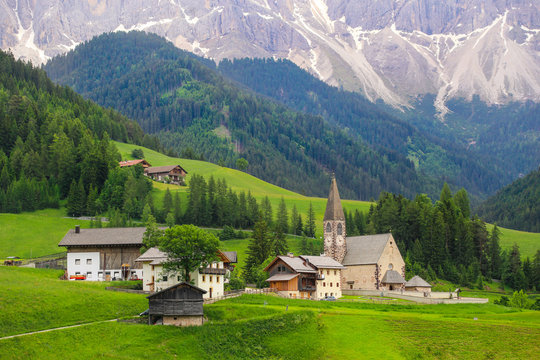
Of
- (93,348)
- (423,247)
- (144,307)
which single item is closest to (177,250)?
(144,307)

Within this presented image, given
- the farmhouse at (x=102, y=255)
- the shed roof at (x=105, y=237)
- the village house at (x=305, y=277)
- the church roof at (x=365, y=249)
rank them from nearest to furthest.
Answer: the village house at (x=305, y=277) < the farmhouse at (x=102, y=255) < the shed roof at (x=105, y=237) < the church roof at (x=365, y=249)

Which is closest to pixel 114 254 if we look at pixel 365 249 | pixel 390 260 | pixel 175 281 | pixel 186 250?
pixel 175 281

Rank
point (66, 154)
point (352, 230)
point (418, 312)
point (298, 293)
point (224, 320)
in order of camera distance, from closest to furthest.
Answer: point (224, 320) → point (418, 312) → point (298, 293) → point (352, 230) → point (66, 154)

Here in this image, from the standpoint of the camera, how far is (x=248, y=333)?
241 feet

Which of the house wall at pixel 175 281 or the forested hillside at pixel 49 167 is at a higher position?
the forested hillside at pixel 49 167

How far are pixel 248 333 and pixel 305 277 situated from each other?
117 ft

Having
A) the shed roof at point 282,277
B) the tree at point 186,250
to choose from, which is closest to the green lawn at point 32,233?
the tree at point 186,250

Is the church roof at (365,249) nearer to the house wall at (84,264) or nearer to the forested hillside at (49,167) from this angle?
the house wall at (84,264)

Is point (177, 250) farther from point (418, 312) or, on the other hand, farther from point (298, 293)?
point (418, 312)

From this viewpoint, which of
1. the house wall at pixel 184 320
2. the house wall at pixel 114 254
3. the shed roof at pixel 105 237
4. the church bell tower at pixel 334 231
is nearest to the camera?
the house wall at pixel 184 320

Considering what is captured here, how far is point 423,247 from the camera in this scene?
14738 centimetres

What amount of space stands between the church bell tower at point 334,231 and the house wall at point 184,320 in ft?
171

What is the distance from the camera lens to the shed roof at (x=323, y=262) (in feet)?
364

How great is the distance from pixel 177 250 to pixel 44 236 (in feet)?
217
